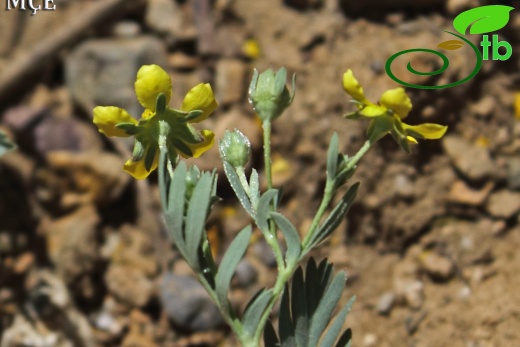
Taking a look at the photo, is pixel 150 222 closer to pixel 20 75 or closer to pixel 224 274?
pixel 20 75

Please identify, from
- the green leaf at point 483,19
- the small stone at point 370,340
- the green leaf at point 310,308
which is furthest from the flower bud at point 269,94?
the green leaf at point 483,19

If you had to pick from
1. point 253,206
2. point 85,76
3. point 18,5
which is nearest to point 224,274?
point 253,206

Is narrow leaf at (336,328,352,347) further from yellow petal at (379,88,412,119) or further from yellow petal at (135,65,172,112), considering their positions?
yellow petal at (135,65,172,112)

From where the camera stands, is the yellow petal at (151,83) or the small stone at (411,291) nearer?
the yellow petal at (151,83)

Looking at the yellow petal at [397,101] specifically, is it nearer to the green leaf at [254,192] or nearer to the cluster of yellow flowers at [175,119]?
the cluster of yellow flowers at [175,119]

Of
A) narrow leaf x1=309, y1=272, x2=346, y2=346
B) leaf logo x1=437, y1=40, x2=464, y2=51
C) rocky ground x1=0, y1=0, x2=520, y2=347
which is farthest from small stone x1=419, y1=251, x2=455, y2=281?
narrow leaf x1=309, y1=272, x2=346, y2=346

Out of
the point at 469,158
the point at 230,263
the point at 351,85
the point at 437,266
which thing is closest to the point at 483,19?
the point at 469,158
